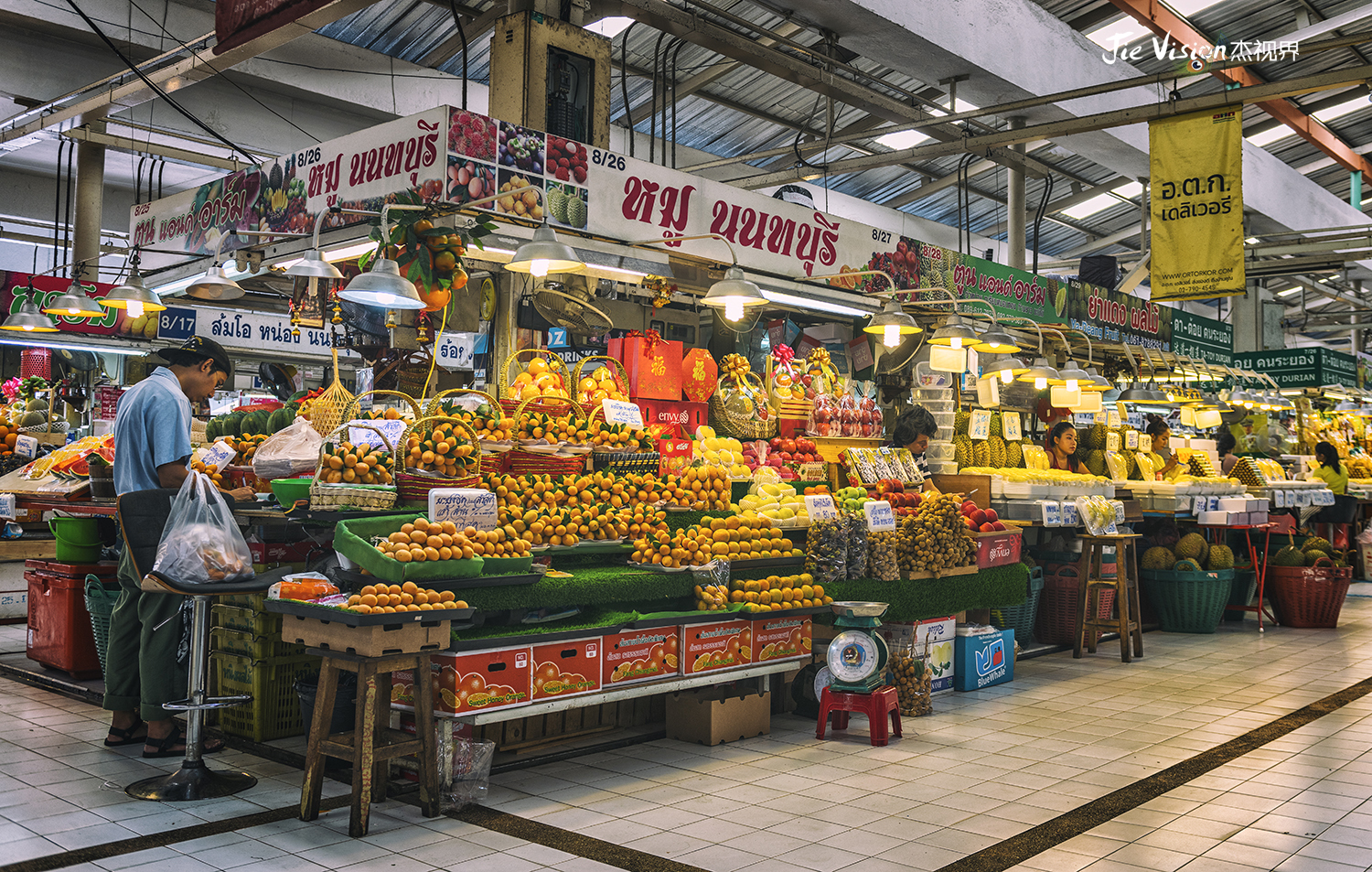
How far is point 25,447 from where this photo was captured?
382 inches

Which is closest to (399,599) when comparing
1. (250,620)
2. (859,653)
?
(250,620)

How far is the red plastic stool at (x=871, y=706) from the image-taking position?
5398 mm

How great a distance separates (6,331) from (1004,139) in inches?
418

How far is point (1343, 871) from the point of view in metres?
3.63

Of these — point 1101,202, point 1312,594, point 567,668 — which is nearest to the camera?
point 567,668

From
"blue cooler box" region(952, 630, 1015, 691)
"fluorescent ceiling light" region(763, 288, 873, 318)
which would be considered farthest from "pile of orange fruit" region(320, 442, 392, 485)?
"blue cooler box" region(952, 630, 1015, 691)

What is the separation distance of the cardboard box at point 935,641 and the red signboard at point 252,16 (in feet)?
17.2

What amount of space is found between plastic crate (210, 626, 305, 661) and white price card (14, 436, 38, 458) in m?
5.68

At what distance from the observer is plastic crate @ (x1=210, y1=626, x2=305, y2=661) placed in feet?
17.0

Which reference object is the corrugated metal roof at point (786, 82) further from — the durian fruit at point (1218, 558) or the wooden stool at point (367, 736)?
the wooden stool at point (367, 736)

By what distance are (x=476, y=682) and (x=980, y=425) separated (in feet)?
19.9

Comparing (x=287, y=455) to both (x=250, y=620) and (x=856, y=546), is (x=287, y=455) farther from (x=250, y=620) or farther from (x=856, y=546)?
(x=856, y=546)

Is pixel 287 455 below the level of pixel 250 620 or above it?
above

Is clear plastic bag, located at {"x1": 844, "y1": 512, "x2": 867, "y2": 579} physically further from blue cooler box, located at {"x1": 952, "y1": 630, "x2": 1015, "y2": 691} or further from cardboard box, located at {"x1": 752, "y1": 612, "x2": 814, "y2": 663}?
blue cooler box, located at {"x1": 952, "y1": 630, "x2": 1015, "y2": 691}
